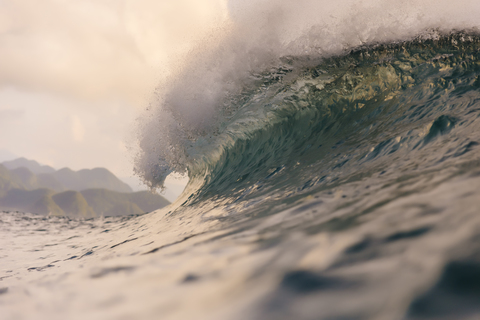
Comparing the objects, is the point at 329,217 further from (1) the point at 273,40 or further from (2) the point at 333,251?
(1) the point at 273,40

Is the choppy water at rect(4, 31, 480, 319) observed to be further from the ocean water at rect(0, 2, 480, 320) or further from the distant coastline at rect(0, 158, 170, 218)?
the distant coastline at rect(0, 158, 170, 218)

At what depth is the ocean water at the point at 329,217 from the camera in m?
0.65

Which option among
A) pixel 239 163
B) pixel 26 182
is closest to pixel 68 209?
pixel 26 182

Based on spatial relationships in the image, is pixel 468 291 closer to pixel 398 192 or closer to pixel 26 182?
pixel 398 192

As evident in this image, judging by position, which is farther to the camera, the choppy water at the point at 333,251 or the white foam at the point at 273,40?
the white foam at the point at 273,40

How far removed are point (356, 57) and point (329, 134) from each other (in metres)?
1.42

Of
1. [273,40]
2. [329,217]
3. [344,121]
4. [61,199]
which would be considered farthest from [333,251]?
[61,199]

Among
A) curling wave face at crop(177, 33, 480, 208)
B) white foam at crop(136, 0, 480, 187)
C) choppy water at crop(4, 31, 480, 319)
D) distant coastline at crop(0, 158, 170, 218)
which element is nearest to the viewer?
choppy water at crop(4, 31, 480, 319)

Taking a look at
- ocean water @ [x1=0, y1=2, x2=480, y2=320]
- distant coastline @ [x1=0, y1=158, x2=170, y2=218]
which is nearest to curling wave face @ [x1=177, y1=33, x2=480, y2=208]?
ocean water @ [x1=0, y1=2, x2=480, y2=320]

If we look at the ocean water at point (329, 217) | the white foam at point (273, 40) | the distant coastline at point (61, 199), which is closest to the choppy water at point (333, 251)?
the ocean water at point (329, 217)

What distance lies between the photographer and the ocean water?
654 millimetres

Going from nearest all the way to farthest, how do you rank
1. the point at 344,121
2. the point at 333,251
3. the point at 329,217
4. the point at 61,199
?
the point at 333,251, the point at 329,217, the point at 344,121, the point at 61,199

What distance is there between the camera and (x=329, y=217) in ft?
3.60

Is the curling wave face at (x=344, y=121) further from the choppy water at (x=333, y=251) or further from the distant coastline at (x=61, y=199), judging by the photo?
the distant coastline at (x=61, y=199)
